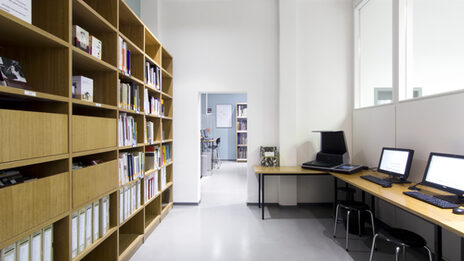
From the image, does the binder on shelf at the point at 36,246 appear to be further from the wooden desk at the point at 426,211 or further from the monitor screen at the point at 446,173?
the monitor screen at the point at 446,173

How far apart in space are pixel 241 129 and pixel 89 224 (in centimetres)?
706

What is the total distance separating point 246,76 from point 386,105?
2.15 m

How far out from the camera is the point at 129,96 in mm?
2322

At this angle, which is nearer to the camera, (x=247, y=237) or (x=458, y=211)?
(x=458, y=211)

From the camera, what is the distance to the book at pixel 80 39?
157 cm

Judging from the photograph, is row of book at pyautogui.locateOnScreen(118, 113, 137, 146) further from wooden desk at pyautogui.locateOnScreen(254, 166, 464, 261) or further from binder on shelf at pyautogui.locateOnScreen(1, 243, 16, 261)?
wooden desk at pyautogui.locateOnScreen(254, 166, 464, 261)

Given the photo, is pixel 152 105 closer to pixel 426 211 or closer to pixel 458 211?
pixel 426 211

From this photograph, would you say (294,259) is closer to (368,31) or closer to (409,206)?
(409,206)

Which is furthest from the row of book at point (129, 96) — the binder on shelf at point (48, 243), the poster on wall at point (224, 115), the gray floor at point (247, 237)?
the poster on wall at point (224, 115)

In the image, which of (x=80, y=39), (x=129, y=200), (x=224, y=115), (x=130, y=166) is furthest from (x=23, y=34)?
(x=224, y=115)

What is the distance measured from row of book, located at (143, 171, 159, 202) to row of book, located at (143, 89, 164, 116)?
0.85 m

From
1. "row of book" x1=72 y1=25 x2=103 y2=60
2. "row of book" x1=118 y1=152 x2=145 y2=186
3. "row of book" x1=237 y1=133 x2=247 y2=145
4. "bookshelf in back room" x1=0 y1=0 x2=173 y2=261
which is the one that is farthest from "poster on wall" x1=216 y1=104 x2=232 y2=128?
"row of book" x1=72 y1=25 x2=103 y2=60

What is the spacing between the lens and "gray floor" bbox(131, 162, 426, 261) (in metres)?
2.32

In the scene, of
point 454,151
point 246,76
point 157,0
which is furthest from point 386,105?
point 157,0
